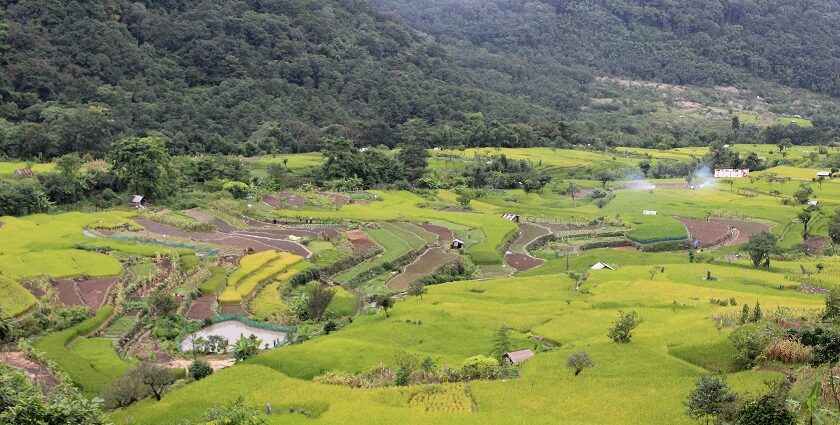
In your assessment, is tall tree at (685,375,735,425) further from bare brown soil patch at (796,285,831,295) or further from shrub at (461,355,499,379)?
bare brown soil patch at (796,285,831,295)

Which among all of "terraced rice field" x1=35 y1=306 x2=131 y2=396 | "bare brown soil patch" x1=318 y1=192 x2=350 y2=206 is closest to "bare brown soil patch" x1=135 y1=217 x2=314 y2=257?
"bare brown soil patch" x1=318 y1=192 x2=350 y2=206

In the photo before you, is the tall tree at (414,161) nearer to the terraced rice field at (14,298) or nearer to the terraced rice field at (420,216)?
the terraced rice field at (420,216)

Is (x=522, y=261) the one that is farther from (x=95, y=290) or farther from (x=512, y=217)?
(x=95, y=290)

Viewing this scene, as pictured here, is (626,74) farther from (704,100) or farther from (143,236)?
(143,236)

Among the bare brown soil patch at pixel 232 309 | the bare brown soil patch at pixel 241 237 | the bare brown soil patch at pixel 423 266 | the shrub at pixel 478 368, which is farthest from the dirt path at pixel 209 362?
the bare brown soil patch at pixel 241 237

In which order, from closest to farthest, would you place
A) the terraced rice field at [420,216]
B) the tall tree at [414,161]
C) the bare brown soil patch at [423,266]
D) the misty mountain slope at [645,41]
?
the bare brown soil patch at [423,266] → the terraced rice field at [420,216] → the tall tree at [414,161] → the misty mountain slope at [645,41]

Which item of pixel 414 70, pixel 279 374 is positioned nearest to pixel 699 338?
pixel 279 374
